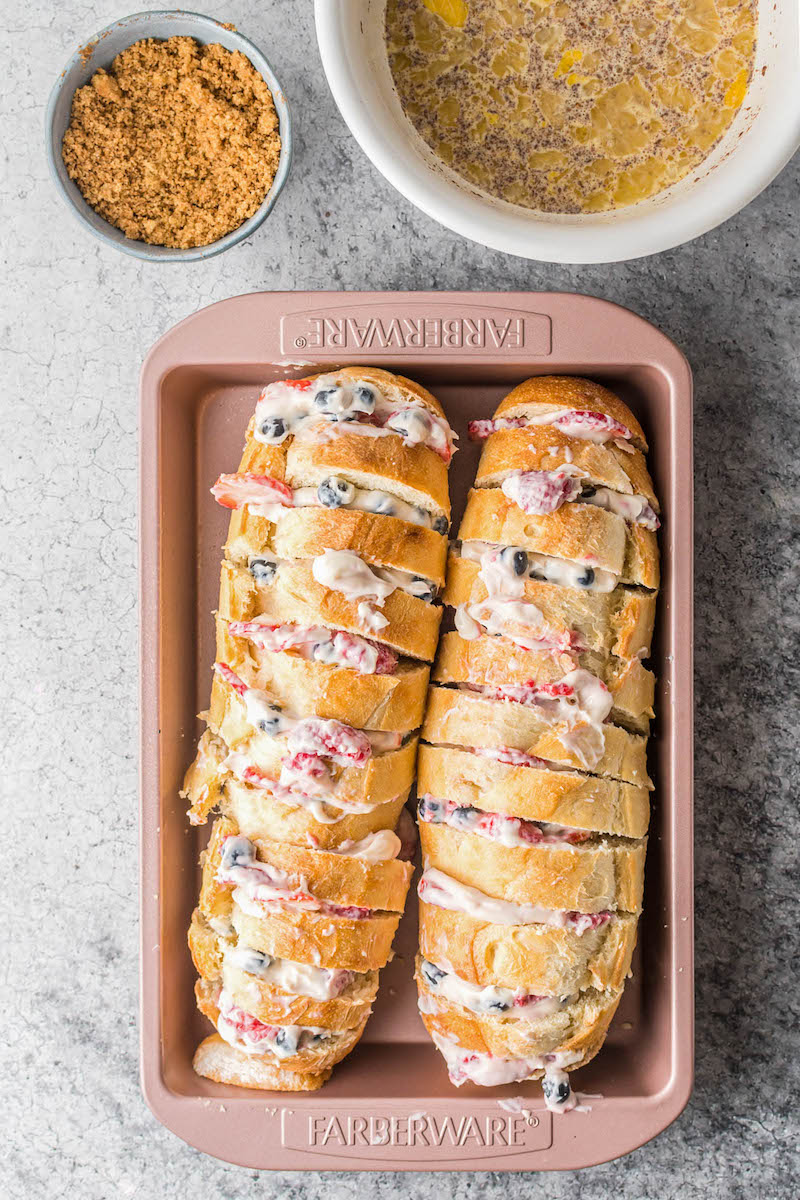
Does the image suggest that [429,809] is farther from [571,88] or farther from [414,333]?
[571,88]

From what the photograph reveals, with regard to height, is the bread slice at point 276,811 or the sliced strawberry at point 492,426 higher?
the sliced strawberry at point 492,426

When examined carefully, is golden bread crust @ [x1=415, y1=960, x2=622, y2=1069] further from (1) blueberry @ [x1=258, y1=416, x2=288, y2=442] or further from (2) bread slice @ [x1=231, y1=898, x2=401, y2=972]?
(1) blueberry @ [x1=258, y1=416, x2=288, y2=442]

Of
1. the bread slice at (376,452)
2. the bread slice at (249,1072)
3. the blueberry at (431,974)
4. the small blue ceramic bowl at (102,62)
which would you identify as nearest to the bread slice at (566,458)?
the bread slice at (376,452)

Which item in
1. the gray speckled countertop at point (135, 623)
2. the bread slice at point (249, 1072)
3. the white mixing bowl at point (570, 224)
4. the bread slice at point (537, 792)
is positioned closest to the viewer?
the white mixing bowl at point (570, 224)

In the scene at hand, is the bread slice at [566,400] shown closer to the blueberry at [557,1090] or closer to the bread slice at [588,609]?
the bread slice at [588,609]

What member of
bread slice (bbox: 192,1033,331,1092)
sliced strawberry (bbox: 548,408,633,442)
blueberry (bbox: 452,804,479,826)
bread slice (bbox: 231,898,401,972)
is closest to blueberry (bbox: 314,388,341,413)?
sliced strawberry (bbox: 548,408,633,442)

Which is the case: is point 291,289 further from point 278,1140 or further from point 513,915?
point 278,1140
